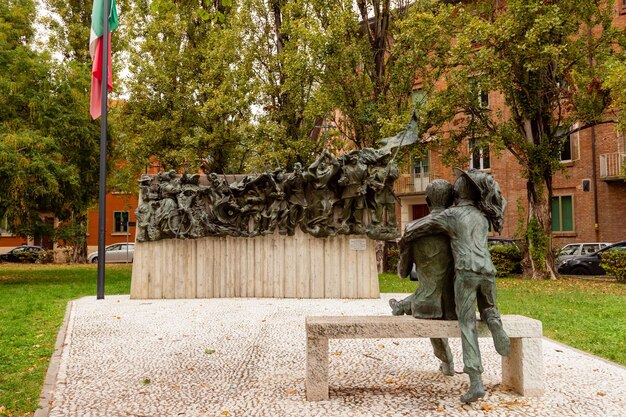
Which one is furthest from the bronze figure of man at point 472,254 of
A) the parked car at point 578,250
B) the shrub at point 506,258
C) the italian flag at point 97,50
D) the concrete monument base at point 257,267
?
the parked car at point 578,250

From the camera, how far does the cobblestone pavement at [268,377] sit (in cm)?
488

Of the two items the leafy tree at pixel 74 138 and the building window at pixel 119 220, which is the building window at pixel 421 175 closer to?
the leafy tree at pixel 74 138

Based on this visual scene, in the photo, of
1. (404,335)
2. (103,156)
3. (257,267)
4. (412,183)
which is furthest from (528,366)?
(412,183)

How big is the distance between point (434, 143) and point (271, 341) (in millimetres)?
14464

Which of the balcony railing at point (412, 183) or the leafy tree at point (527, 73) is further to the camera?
the balcony railing at point (412, 183)

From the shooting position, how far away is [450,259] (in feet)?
16.9

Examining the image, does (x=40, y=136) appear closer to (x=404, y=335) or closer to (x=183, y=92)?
(x=183, y=92)

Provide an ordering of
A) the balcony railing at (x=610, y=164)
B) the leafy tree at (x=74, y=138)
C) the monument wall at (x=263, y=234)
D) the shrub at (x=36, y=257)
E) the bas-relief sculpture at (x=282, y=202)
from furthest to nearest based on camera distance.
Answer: the shrub at (x=36, y=257), the balcony railing at (x=610, y=164), the leafy tree at (x=74, y=138), the monument wall at (x=263, y=234), the bas-relief sculpture at (x=282, y=202)

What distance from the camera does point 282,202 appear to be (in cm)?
1309

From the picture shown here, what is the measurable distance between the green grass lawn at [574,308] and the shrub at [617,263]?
48 centimetres

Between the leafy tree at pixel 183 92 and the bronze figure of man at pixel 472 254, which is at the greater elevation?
the leafy tree at pixel 183 92

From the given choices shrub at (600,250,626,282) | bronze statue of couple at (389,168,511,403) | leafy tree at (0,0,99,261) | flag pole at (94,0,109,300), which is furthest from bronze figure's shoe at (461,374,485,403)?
shrub at (600,250,626,282)

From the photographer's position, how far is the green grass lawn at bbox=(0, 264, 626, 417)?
5973 millimetres

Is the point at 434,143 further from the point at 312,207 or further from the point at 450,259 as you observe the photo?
the point at 450,259
